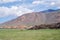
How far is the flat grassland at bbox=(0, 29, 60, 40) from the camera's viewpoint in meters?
6.93

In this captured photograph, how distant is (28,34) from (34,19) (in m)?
0.59

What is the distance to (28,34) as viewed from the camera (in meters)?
7.04

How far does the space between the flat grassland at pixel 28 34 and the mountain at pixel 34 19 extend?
0.64 feet

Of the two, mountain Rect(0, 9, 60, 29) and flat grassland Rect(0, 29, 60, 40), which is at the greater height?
mountain Rect(0, 9, 60, 29)

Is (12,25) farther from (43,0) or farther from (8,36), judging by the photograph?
(43,0)

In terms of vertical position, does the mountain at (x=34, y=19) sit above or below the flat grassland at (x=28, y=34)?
above

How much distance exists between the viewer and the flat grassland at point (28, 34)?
693 centimetres

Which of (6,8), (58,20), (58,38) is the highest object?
(6,8)

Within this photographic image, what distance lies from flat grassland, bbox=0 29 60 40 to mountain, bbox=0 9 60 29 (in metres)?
0.20

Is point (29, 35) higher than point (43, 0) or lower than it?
lower

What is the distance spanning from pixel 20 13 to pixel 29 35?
2.88ft

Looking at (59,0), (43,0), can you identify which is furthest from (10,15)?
(59,0)

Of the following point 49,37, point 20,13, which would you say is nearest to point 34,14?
point 20,13

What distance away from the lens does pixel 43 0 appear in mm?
7258
